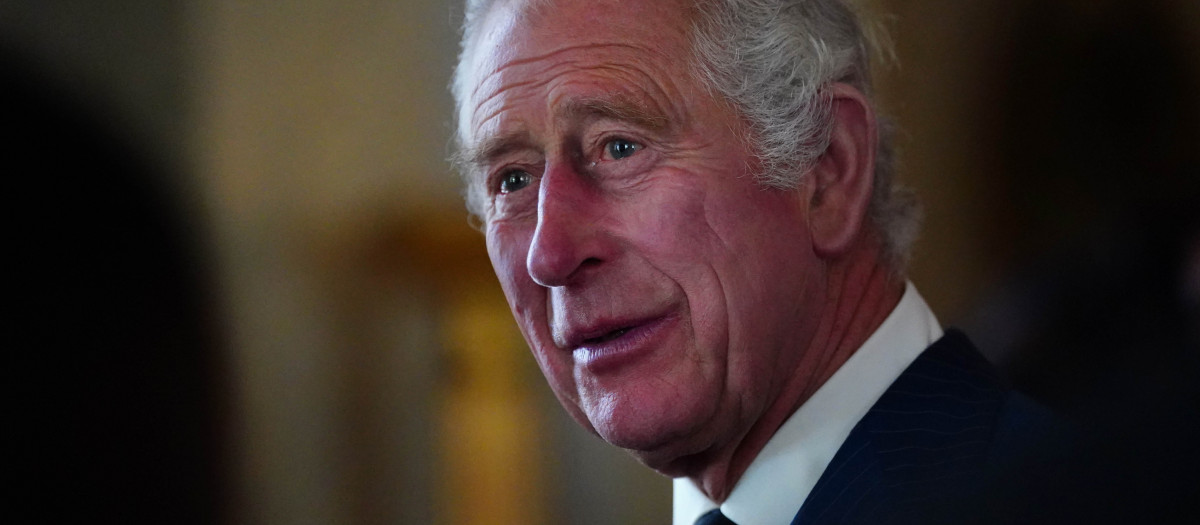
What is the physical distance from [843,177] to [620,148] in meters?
0.25

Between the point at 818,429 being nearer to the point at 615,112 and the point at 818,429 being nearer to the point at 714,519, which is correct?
the point at 714,519

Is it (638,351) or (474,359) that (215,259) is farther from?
(638,351)

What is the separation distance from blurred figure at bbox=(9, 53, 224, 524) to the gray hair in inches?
61.6

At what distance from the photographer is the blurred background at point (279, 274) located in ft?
7.23

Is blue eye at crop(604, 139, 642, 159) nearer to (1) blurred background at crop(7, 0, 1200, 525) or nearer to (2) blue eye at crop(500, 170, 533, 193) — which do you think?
(2) blue eye at crop(500, 170, 533, 193)

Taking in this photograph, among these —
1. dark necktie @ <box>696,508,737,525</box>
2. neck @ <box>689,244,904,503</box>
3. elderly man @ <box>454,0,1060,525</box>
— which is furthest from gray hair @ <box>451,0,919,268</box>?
dark necktie @ <box>696,508,737,525</box>

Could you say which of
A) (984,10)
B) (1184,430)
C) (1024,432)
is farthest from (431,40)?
(1184,430)

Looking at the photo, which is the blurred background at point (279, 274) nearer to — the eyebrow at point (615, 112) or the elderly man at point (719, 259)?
the elderly man at point (719, 259)

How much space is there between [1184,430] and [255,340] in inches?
86.5

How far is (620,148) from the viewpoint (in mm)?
1019

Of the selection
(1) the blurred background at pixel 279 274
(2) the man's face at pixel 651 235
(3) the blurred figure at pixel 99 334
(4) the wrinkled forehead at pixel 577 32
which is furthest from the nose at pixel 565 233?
(3) the blurred figure at pixel 99 334

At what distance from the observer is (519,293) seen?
1.09m

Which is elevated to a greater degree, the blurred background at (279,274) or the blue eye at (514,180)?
the blurred background at (279,274)

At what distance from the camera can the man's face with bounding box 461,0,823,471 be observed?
3.22 ft
